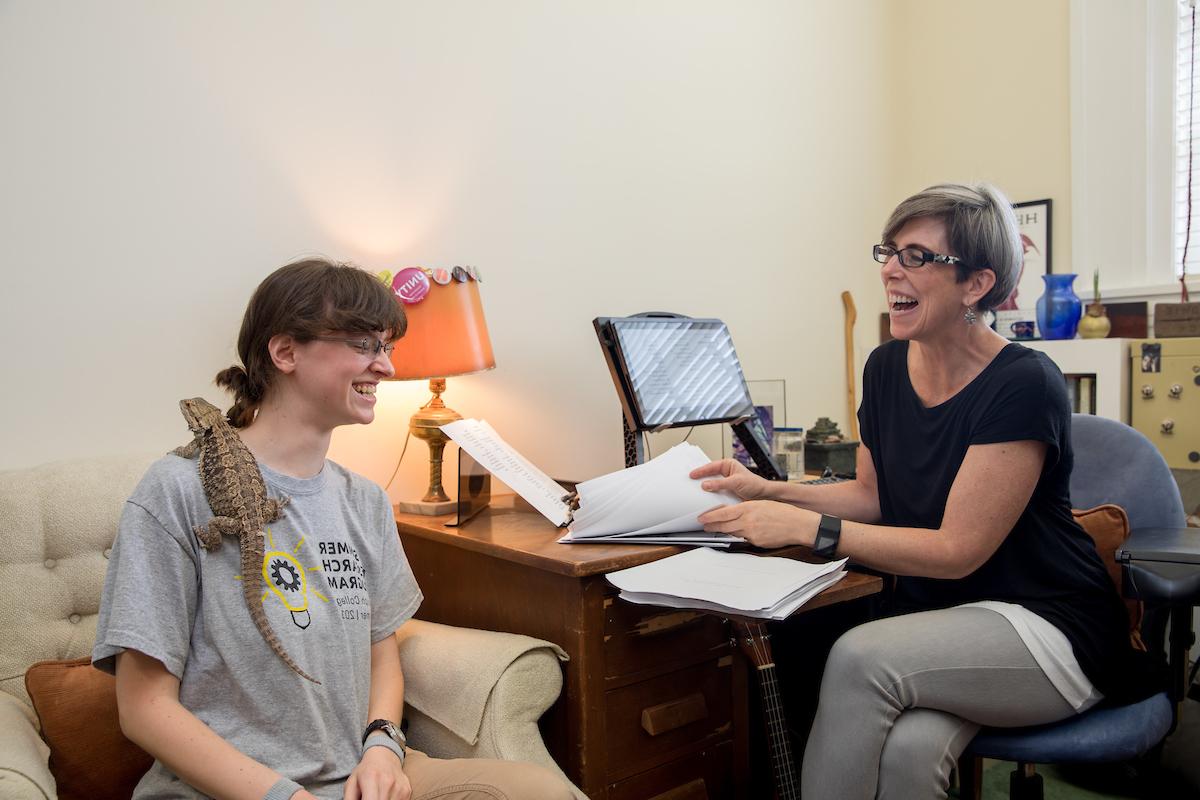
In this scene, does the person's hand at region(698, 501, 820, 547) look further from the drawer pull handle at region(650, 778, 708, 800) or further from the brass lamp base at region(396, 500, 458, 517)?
the brass lamp base at region(396, 500, 458, 517)

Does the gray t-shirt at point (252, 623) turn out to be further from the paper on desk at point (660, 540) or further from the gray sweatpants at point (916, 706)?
the gray sweatpants at point (916, 706)

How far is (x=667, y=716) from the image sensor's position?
1393 millimetres

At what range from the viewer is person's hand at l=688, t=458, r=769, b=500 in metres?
1.50

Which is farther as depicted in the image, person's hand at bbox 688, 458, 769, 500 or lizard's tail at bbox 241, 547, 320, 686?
person's hand at bbox 688, 458, 769, 500

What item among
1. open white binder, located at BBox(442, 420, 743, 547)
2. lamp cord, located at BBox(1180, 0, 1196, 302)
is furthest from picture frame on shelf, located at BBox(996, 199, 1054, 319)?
open white binder, located at BBox(442, 420, 743, 547)

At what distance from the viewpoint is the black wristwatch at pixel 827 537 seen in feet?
4.54

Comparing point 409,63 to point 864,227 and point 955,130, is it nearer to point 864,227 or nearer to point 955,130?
point 864,227

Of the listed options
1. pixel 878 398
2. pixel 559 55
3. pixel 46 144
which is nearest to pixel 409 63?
pixel 559 55

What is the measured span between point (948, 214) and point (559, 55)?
1.16 metres

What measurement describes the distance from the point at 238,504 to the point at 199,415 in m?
0.15

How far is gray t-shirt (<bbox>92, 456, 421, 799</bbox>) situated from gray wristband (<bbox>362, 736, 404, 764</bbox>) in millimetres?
17

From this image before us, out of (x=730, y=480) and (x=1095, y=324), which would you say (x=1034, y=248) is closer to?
(x=1095, y=324)

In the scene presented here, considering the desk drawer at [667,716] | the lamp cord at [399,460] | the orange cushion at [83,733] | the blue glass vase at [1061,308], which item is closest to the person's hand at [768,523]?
the desk drawer at [667,716]

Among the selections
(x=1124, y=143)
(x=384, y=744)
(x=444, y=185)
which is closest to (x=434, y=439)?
(x=444, y=185)
